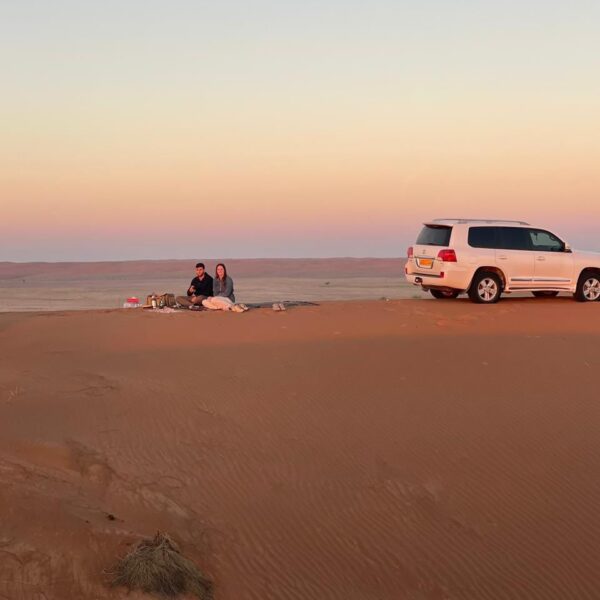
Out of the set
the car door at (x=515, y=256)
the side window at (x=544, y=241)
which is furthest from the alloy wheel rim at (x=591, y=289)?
the car door at (x=515, y=256)

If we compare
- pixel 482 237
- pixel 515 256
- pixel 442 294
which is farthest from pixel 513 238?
pixel 442 294

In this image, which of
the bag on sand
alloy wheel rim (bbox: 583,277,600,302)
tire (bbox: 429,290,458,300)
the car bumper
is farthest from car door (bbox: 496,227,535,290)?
the bag on sand

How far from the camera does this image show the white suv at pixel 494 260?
17.5 m

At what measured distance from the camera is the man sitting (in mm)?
17734

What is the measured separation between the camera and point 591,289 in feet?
61.4

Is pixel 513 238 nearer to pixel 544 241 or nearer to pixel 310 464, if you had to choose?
pixel 544 241

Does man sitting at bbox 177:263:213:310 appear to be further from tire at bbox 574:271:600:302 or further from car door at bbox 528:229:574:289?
tire at bbox 574:271:600:302

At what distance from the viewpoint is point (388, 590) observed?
241 inches

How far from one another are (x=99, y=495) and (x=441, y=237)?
12265 mm

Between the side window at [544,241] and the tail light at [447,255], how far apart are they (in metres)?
2.10

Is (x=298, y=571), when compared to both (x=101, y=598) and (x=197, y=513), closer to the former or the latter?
(x=197, y=513)

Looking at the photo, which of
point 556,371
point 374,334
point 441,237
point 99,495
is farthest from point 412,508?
point 441,237

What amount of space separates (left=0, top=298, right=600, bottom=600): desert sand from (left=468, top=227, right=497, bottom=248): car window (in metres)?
4.37

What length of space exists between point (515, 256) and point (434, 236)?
1.83 metres
